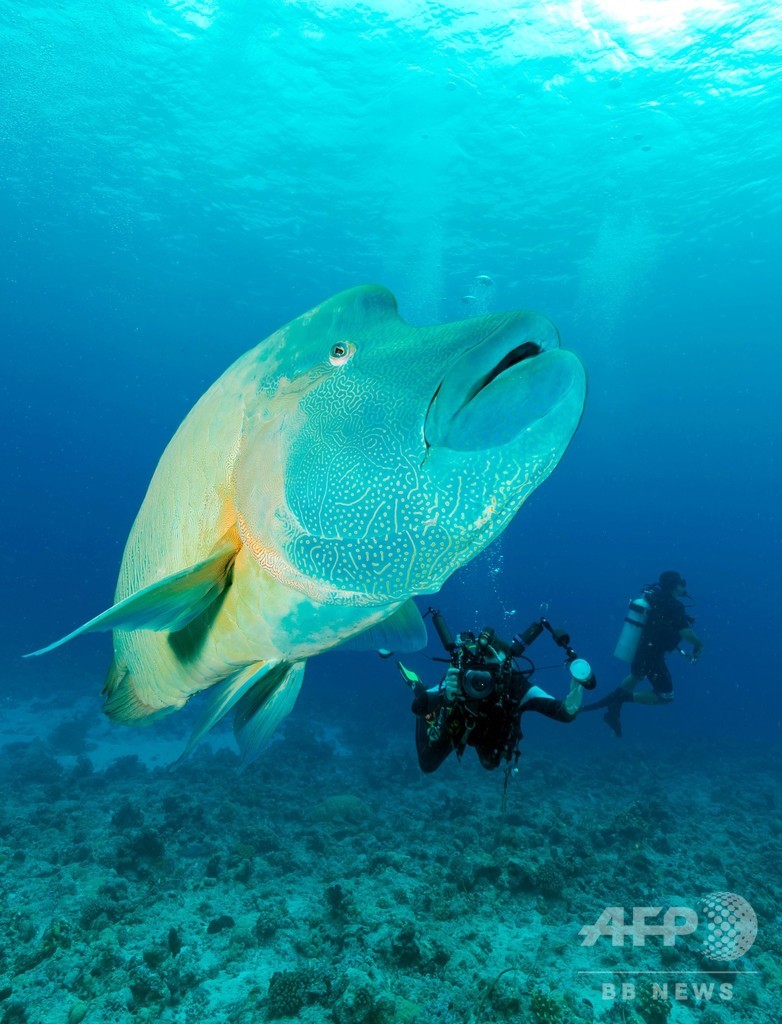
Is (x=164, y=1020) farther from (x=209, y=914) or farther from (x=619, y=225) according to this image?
(x=619, y=225)

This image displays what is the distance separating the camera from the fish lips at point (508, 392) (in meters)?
1.26

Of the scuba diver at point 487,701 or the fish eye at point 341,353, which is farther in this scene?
the scuba diver at point 487,701

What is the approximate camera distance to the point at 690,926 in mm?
5930

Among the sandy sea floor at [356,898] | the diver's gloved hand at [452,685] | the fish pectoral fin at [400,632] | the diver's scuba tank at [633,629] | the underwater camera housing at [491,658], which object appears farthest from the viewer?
the diver's scuba tank at [633,629]

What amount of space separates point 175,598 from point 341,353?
0.83m

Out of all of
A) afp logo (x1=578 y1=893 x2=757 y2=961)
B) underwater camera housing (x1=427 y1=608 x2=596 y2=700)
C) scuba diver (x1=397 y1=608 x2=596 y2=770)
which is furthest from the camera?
afp logo (x1=578 y1=893 x2=757 y2=961)

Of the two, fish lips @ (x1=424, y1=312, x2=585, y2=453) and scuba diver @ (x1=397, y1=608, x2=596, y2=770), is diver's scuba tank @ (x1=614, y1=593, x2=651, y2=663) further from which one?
fish lips @ (x1=424, y1=312, x2=585, y2=453)

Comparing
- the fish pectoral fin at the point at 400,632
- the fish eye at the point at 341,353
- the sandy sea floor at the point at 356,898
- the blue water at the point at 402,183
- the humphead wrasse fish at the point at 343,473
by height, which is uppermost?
the blue water at the point at 402,183

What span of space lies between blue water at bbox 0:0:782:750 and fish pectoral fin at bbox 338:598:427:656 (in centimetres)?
147

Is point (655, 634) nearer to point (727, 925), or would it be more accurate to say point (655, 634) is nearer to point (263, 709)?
point (727, 925)

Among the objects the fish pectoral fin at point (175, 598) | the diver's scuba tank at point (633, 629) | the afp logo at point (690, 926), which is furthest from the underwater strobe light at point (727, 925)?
the fish pectoral fin at point (175, 598)

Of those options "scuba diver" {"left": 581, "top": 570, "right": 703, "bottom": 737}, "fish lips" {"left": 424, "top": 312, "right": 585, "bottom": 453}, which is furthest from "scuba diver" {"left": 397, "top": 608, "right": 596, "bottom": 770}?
"scuba diver" {"left": 581, "top": 570, "right": 703, "bottom": 737}

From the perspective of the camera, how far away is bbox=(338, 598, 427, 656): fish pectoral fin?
2.45m

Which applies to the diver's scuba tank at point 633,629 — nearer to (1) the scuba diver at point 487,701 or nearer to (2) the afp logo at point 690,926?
(2) the afp logo at point 690,926
